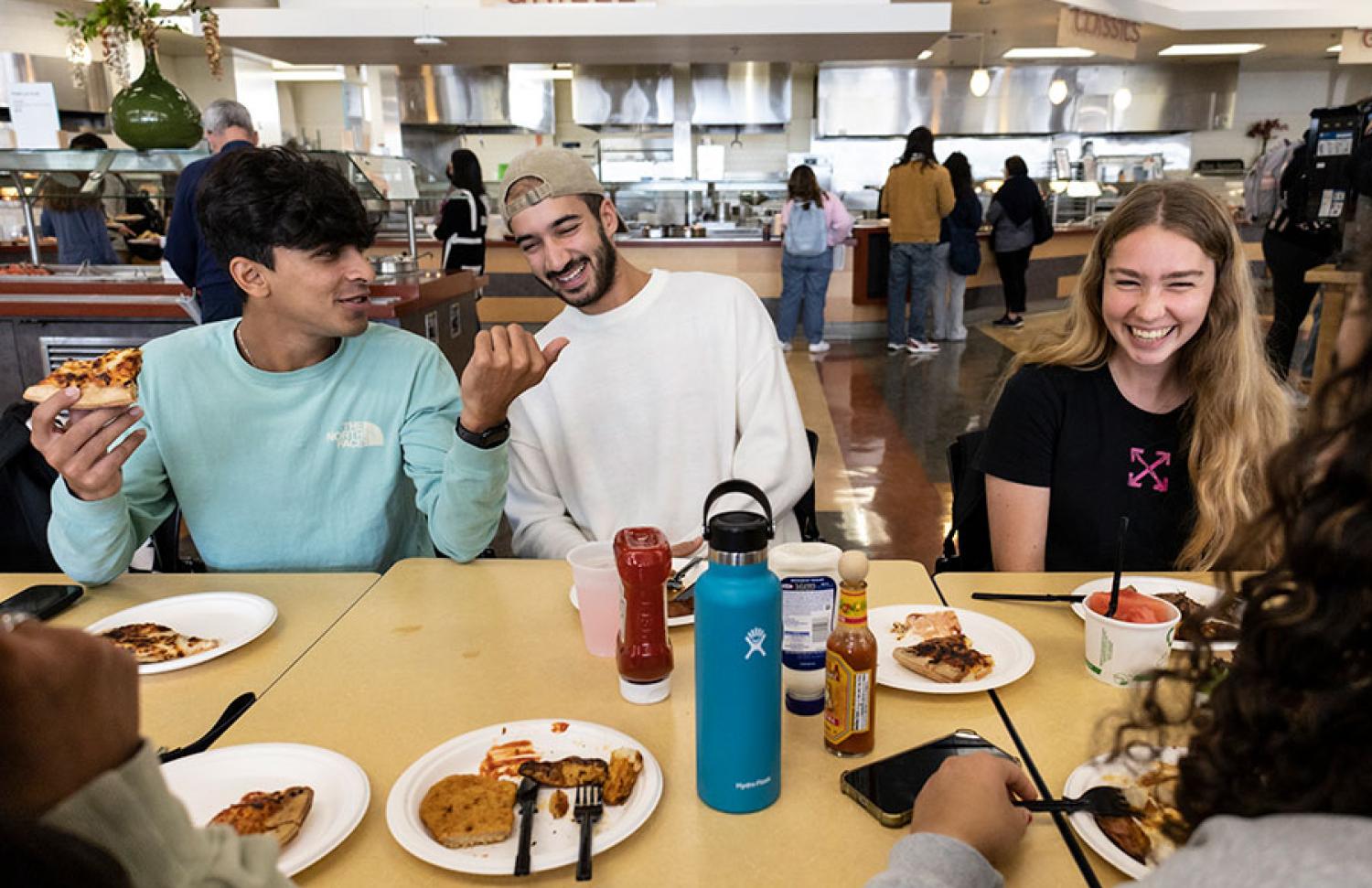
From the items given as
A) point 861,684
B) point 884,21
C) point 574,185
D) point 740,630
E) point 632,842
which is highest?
point 884,21

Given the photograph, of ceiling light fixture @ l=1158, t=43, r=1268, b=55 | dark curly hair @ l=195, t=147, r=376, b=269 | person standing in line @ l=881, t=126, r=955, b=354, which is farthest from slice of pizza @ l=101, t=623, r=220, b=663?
ceiling light fixture @ l=1158, t=43, r=1268, b=55

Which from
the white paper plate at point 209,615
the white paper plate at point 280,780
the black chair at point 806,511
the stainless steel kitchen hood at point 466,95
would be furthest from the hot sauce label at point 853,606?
the stainless steel kitchen hood at point 466,95

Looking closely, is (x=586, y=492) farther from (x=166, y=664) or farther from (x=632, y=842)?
(x=632, y=842)

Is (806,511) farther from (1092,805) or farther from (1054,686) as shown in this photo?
(1092,805)

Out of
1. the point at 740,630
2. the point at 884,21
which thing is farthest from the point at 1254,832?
the point at 884,21

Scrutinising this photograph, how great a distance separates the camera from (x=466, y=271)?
5102 mm

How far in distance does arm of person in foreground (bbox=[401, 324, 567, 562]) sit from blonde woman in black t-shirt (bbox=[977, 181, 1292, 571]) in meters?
0.96

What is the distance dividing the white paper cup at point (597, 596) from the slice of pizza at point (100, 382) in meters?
0.81

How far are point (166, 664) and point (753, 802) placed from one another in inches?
33.8

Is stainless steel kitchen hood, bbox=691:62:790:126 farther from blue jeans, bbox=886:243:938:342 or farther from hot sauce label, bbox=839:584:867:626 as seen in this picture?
hot sauce label, bbox=839:584:867:626

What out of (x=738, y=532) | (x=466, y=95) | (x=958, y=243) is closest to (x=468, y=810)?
(x=738, y=532)

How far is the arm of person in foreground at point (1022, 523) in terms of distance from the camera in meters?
1.85

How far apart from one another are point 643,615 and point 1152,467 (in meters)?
1.20

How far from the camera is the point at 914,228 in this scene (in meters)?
7.90
